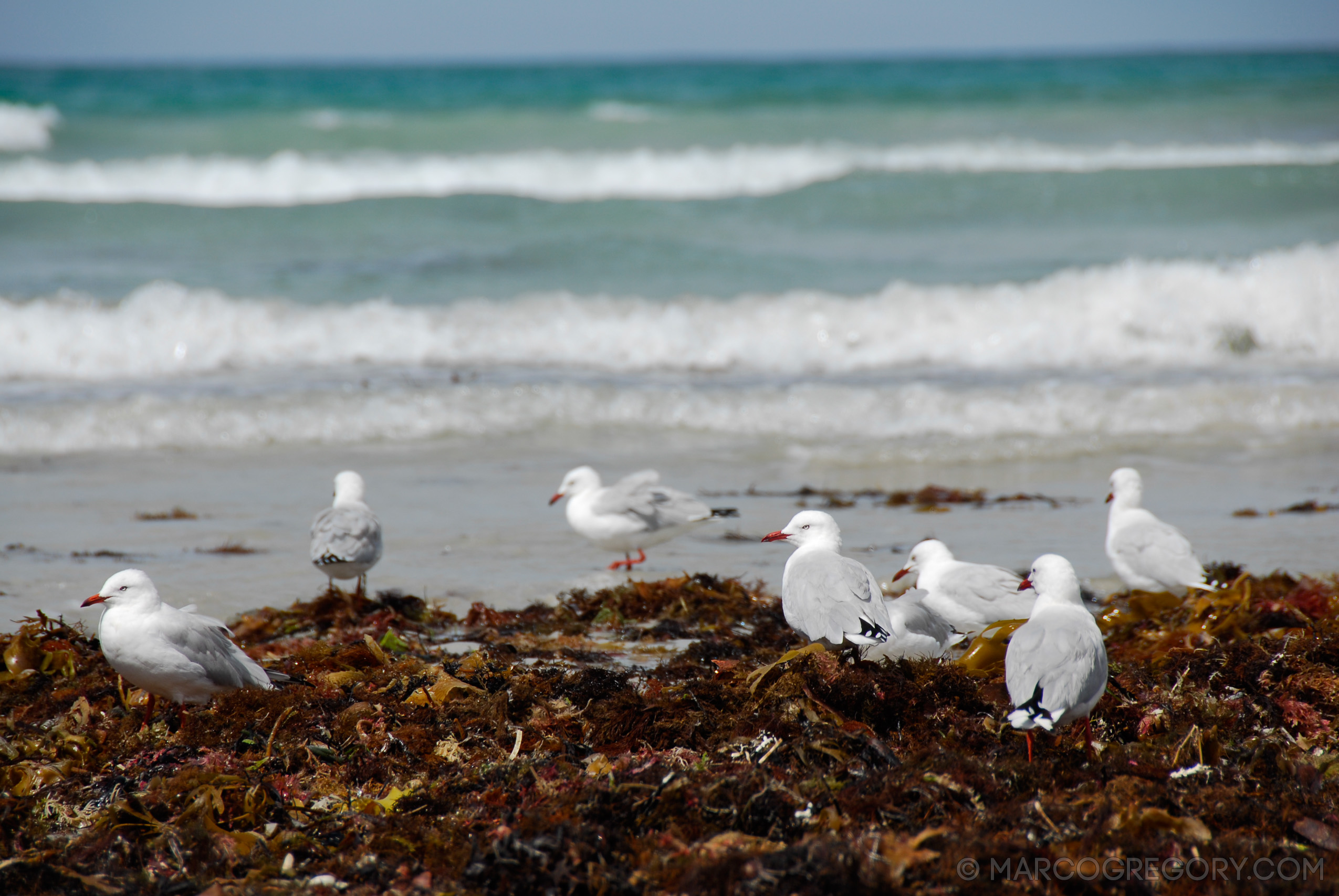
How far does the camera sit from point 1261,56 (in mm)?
49219

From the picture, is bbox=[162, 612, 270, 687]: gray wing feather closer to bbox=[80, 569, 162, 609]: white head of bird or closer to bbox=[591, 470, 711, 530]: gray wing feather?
bbox=[80, 569, 162, 609]: white head of bird

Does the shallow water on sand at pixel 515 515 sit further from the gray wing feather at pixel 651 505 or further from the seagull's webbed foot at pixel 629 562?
the gray wing feather at pixel 651 505

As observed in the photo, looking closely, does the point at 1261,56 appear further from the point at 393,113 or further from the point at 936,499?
the point at 936,499

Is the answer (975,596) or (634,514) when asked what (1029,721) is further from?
(634,514)

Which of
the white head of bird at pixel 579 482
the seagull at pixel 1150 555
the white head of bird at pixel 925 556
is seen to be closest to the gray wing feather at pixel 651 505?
the white head of bird at pixel 579 482

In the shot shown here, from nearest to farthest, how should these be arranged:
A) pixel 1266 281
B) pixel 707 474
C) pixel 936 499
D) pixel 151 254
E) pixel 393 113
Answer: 1. pixel 936 499
2. pixel 707 474
3. pixel 1266 281
4. pixel 151 254
5. pixel 393 113

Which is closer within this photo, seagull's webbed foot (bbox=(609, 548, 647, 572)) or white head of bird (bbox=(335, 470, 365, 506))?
white head of bird (bbox=(335, 470, 365, 506))

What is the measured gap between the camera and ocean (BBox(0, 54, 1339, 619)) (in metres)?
6.27

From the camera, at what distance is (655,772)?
2908mm

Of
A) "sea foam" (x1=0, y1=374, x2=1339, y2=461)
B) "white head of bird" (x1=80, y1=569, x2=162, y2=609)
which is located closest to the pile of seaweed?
"white head of bird" (x1=80, y1=569, x2=162, y2=609)

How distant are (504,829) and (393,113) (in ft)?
72.4

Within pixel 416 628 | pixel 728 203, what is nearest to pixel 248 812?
pixel 416 628

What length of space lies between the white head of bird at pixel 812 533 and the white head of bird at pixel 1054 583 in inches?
35.8

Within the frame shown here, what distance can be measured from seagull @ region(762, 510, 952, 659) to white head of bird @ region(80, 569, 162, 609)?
2.10 m
